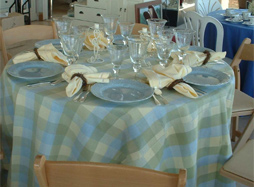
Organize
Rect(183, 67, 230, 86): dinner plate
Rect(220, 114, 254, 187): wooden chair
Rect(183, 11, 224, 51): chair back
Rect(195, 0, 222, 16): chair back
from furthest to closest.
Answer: Rect(195, 0, 222, 16): chair back, Rect(183, 11, 224, 51): chair back, Rect(183, 67, 230, 86): dinner plate, Rect(220, 114, 254, 187): wooden chair

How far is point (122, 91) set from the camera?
137cm

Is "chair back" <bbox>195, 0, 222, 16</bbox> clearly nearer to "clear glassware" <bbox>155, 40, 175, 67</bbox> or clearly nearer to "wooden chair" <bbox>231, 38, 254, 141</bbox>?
"wooden chair" <bbox>231, 38, 254, 141</bbox>

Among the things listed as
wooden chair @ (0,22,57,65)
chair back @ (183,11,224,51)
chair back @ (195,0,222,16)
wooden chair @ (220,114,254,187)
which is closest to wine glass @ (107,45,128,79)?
wooden chair @ (220,114,254,187)

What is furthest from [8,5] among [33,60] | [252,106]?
[252,106]

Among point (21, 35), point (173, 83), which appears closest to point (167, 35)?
point (173, 83)

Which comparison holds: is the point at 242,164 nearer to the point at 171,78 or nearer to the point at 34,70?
the point at 171,78

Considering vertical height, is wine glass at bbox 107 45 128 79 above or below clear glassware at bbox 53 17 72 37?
below

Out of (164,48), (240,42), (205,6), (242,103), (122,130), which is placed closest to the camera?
(122,130)

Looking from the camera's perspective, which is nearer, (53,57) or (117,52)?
(117,52)

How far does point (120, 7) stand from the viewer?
377cm

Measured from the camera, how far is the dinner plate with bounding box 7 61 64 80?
1.48 meters

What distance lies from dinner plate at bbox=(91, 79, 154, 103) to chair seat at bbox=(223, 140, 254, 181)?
45 cm

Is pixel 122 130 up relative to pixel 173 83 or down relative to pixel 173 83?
down

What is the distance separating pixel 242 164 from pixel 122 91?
0.57m
